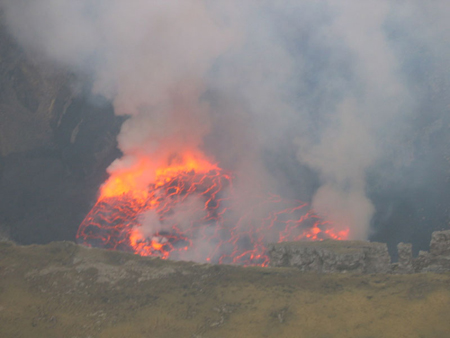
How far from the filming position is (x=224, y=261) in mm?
73125

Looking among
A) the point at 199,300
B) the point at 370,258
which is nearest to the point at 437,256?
the point at 370,258

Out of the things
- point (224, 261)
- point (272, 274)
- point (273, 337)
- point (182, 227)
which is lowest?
point (273, 337)

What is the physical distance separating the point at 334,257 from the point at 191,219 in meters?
36.4

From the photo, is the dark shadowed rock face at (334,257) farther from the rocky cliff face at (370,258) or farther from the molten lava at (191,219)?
the molten lava at (191,219)

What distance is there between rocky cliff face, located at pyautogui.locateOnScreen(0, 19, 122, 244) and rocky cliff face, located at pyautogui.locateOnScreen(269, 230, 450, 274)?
42014mm

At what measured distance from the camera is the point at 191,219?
3017 inches

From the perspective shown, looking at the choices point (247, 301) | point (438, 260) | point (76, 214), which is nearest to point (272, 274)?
point (247, 301)

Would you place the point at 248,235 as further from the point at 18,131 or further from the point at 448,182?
the point at 18,131

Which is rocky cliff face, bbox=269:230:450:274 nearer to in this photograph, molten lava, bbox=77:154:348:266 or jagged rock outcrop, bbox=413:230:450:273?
jagged rock outcrop, bbox=413:230:450:273

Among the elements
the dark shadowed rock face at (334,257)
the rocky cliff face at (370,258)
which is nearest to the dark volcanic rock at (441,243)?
the rocky cliff face at (370,258)

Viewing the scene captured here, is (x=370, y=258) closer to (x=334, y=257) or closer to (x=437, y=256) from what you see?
(x=334, y=257)

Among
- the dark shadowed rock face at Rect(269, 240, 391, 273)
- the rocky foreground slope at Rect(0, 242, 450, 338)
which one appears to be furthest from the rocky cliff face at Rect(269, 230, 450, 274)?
the rocky foreground slope at Rect(0, 242, 450, 338)

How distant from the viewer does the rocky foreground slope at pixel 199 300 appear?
33594 mm

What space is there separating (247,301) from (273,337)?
4.79 meters
